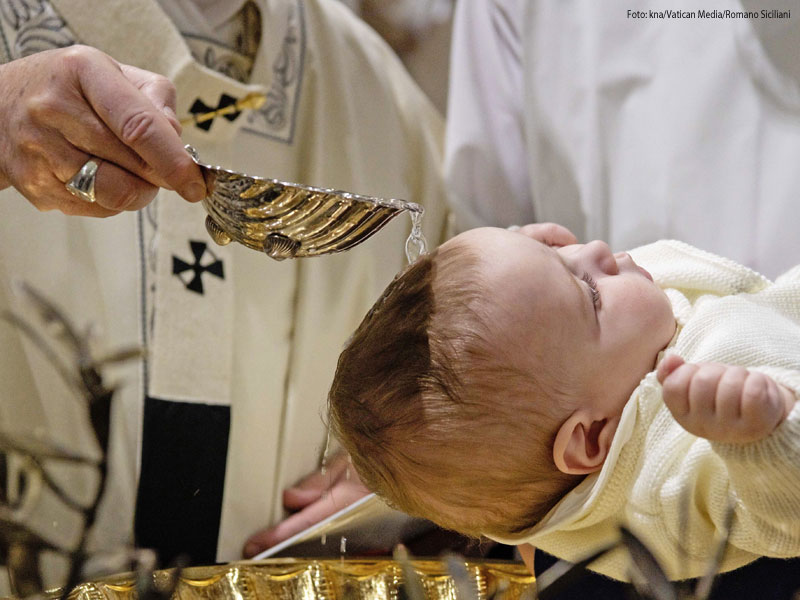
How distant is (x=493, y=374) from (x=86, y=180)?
0.41 metres

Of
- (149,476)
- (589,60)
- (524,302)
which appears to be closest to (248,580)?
(149,476)

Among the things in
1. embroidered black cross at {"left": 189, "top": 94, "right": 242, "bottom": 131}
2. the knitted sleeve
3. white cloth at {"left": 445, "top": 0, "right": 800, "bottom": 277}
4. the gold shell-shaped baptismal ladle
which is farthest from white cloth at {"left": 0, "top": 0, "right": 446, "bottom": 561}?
the knitted sleeve

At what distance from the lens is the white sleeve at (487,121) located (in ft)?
5.00

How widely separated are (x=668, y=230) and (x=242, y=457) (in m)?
0.75

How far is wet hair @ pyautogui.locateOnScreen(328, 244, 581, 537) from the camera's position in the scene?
82 cm

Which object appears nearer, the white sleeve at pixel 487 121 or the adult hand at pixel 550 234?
the adult hand at pixel 550 234

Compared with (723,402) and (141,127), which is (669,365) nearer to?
(723,402)

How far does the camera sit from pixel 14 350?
1.25m

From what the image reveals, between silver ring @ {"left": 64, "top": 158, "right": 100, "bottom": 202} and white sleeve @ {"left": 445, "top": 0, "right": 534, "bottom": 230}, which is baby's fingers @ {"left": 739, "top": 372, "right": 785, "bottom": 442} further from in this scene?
white sleeve @ {"left": 445, "top": 0, "right": 534, "bottom": 230}

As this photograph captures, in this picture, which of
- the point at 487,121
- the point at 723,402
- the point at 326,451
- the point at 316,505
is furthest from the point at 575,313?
the point at 487,121

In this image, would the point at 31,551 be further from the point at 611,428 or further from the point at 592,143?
the point at 592,143

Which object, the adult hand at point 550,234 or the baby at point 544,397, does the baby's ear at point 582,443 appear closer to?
the baby at point 544,397

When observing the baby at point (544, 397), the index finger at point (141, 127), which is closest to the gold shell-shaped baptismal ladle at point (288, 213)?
the index finger at point (141, 127)

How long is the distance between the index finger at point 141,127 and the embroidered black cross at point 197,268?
0.55m
